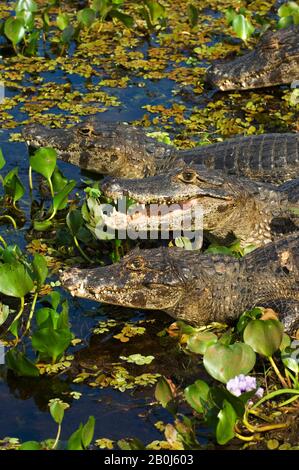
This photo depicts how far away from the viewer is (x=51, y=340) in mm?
5648

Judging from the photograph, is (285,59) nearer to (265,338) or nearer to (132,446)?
(265,338)

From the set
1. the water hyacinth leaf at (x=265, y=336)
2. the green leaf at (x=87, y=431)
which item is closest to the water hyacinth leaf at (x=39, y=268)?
the water hyacinth leaf at (x=265, y=336)

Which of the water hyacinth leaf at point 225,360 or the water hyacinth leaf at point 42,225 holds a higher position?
the water hyacinth leaf at point 225,360

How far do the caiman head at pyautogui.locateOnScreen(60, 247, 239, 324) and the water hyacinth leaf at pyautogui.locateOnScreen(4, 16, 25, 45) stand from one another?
4259 millimetres

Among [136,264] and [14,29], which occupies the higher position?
[14,29]

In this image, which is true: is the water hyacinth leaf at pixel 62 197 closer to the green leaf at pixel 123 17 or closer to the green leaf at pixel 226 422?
the green leaf at pixel 226 422

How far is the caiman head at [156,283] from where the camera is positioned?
6.07 metres

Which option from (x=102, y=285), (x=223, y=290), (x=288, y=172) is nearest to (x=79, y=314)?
(x=102, y=285)

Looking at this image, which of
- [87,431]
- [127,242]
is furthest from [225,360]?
[127,242]

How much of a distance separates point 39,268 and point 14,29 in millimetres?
4224

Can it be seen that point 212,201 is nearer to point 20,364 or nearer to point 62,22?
point 20,364

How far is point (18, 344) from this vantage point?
6055 millimetres

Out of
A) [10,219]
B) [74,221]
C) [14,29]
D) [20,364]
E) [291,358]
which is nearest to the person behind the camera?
[291,358]

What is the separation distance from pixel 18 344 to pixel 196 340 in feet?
3.37
